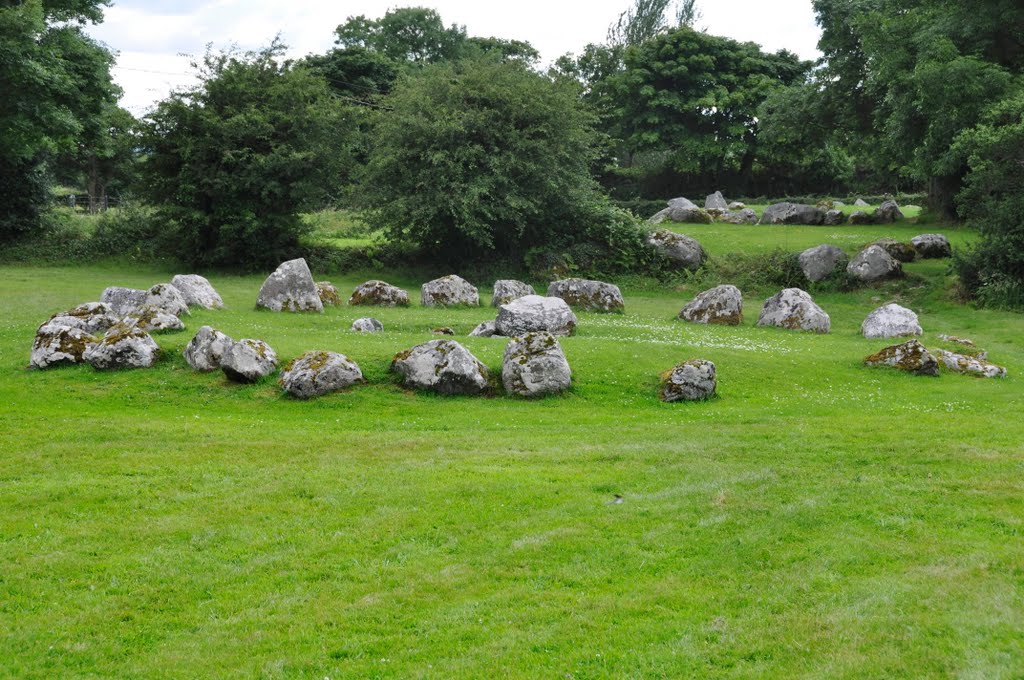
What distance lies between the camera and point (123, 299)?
A: 2545 centimetres

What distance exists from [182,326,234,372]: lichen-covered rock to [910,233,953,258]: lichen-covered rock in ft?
103

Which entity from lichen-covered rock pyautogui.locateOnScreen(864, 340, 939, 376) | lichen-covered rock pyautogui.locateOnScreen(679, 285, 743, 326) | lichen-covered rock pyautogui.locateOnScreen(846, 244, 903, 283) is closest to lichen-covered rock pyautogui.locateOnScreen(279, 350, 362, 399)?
lichen-covered rock pyautogui.locateOnScreen(864, 340, 939, 376)

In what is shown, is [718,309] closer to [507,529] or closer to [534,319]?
[534,319]

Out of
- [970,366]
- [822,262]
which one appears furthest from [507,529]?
[822,262]

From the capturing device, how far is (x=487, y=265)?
42656 mm

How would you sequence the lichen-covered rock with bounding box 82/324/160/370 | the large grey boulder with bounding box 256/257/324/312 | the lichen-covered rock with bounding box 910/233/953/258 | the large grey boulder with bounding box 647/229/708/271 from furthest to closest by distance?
the large grey boulder with bounding box 647/229/708/271 → the lichen-covered rock with bounding box 910/233/953/258 → the large grey boulder with bounding box 256/257/324/312 → the lichen-covered rock with bounding box 82/324/160/370

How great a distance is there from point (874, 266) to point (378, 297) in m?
20.4

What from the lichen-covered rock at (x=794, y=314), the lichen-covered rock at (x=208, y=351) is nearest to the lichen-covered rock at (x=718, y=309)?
the lichen-covered rock at (x=794, y=314)

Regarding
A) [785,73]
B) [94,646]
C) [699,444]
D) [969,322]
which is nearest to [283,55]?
[969,322]

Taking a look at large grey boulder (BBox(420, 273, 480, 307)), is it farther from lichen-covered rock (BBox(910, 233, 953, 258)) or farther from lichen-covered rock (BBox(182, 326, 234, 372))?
lichen-covered rock (BBox(910, 233, 953, 258))

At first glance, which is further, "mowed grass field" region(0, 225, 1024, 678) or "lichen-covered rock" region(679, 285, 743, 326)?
"lichen-covered rock" region(679, 285, 743, 326)

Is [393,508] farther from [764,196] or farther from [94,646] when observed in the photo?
[764,196]

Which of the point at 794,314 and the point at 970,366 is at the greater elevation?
the point at 794,314

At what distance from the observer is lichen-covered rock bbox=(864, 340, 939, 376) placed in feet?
66.2
